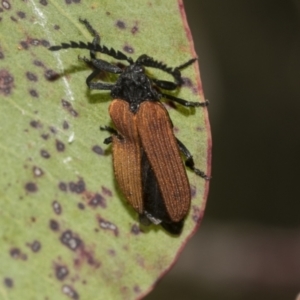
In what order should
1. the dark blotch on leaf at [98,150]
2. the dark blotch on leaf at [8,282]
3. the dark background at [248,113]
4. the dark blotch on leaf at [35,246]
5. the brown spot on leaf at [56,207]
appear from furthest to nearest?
1. the dark background at [248,113]
2. the dark blotch on leaf at [98,150]
3. the brown spot on leaf at [56,207]
4. the dark blotch on leaf at [35,246]
5. the dark blotch on leaf at [8,282]

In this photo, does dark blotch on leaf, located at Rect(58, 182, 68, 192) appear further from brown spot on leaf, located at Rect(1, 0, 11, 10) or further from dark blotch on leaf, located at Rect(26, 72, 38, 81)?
brown spot on leaf, located at Rect(1, 0, 11, 10)

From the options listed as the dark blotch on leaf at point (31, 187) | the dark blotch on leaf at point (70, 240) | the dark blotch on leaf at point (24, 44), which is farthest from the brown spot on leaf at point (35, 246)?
the dark blotch on leaf at point (24, 44)

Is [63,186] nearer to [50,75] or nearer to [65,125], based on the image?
[65,125]

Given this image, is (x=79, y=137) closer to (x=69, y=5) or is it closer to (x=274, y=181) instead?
(x=69, y=5)

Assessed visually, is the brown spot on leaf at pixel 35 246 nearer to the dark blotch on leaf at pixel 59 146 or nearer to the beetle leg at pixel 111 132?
the dark blotch on leaf at pixel 59 146

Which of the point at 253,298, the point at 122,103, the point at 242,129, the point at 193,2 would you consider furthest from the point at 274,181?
the point at 122,103

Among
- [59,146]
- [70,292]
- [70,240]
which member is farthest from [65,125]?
[70,292]
